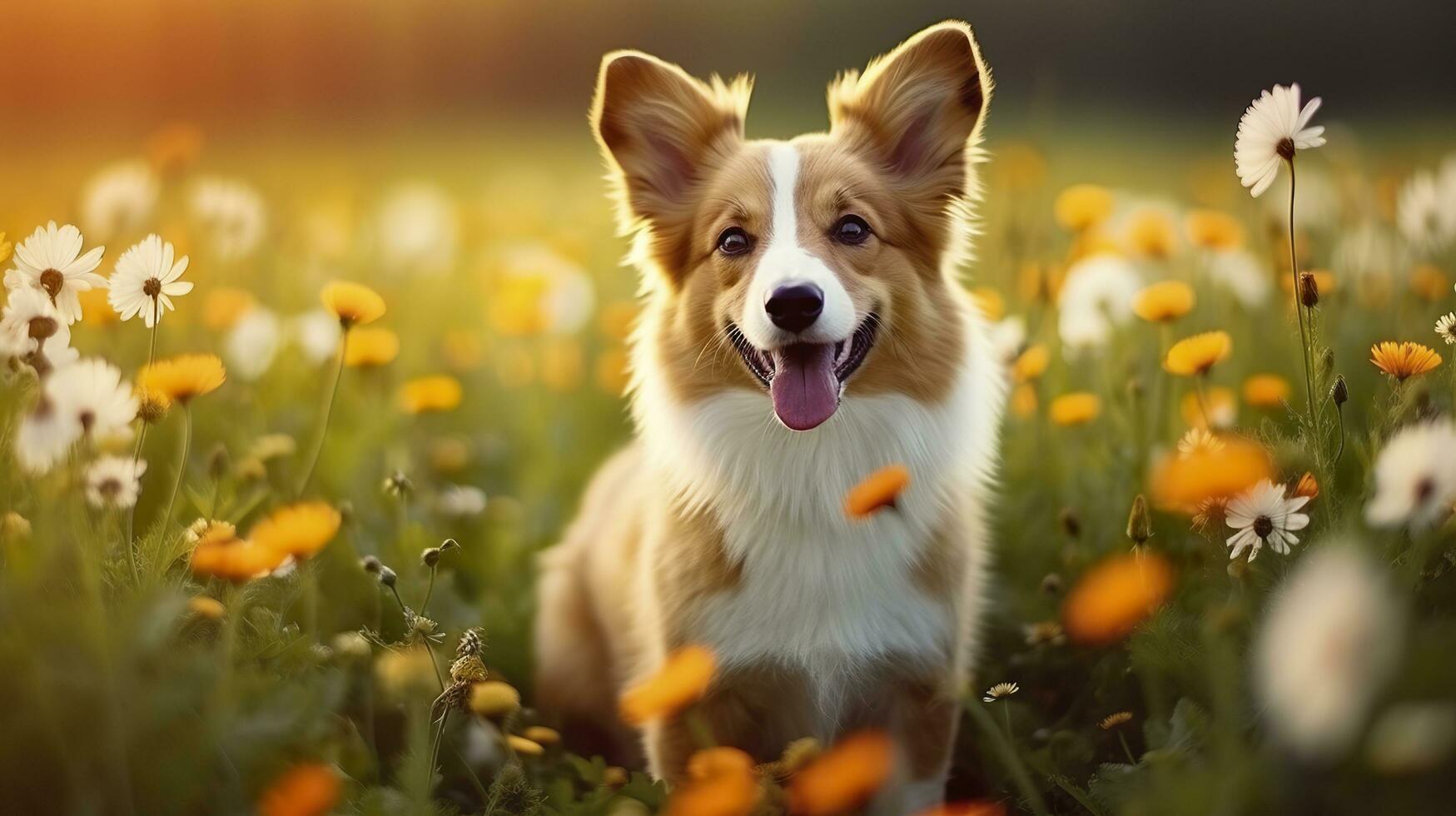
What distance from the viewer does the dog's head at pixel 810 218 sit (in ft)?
8.87

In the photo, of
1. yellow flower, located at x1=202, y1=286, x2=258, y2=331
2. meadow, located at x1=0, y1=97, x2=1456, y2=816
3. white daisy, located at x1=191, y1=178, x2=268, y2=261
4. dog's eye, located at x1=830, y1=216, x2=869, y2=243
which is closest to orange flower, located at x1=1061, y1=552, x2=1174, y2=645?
meadow, located at x1=0, y1=97, x2=1456, y2=816

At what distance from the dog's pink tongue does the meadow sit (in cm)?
78

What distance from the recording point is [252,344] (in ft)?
12.3

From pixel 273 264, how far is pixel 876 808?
12.8 ft

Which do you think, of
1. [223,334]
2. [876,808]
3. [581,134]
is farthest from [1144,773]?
[581,134]

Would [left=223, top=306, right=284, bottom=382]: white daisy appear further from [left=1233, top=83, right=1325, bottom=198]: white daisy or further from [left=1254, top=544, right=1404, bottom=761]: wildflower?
[left=1254, top=544, right=1404, bottom=761]: wildflower

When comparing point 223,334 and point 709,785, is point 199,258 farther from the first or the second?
point 709,785

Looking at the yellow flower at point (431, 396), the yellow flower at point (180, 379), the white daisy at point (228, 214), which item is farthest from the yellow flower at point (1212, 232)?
the white daisy at point (228, 214)

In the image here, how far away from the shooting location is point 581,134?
973 centimetres

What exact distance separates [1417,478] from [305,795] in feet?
5.92

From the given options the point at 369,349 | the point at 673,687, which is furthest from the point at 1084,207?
the point at 673,687

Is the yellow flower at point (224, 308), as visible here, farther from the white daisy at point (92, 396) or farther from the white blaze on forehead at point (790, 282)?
the white blaze on forehead at point (790, 282)

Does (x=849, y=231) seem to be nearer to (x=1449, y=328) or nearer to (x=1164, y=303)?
(x=1164, y=303)

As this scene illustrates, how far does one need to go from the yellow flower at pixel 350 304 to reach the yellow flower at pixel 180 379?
1.23ft
